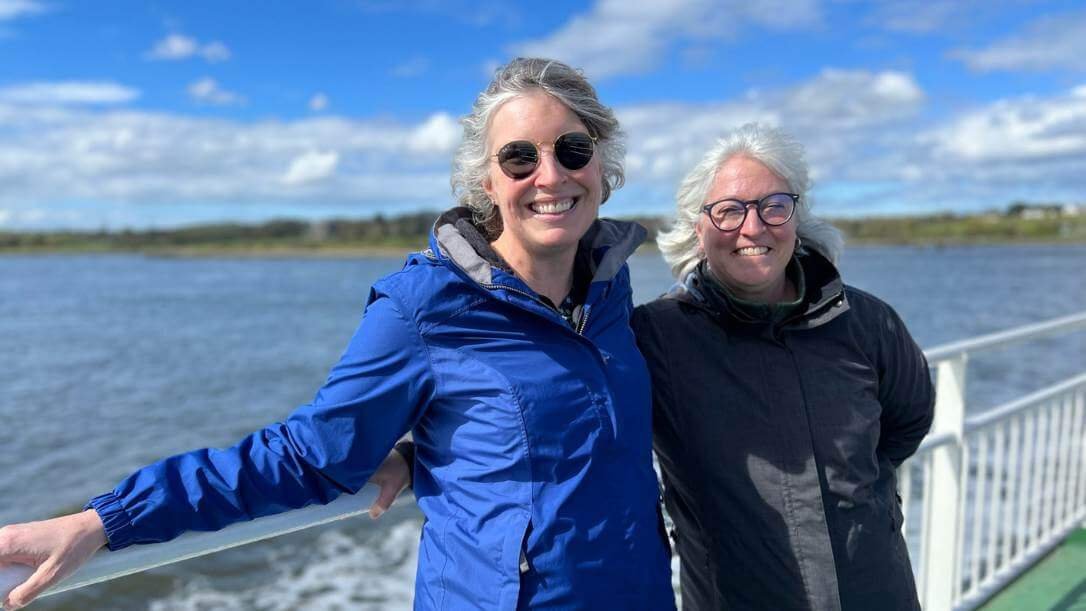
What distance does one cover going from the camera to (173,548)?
52.9 inches

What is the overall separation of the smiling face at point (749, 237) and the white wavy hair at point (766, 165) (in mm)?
21

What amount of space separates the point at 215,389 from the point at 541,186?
56.9 ft

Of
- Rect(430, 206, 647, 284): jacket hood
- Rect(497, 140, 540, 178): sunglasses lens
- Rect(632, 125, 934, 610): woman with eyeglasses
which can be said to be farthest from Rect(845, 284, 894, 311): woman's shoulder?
Rect(497, 140, 540, 178): sunglasses lens

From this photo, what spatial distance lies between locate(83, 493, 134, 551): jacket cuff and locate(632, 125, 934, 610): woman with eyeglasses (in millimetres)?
1121

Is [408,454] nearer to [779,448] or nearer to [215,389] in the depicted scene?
[779,448]

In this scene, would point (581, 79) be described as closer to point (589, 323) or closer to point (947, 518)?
point (589, 323)

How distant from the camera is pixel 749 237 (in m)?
1.90

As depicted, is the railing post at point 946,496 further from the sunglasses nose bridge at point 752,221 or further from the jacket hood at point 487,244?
the jacket hood at point 487,244

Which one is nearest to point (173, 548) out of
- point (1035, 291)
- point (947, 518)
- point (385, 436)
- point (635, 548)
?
point (385, 436)

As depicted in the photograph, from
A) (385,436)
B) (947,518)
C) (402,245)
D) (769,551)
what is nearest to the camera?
(385,436)

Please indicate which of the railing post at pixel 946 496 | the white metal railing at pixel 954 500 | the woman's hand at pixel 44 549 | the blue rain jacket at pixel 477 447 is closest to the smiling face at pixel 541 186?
the blue rain jacket at pixel 477 447

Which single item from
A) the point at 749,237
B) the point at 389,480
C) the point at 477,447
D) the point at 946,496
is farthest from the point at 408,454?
the point at 946,496

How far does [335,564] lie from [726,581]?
242 inches

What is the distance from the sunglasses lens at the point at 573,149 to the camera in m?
1.58
